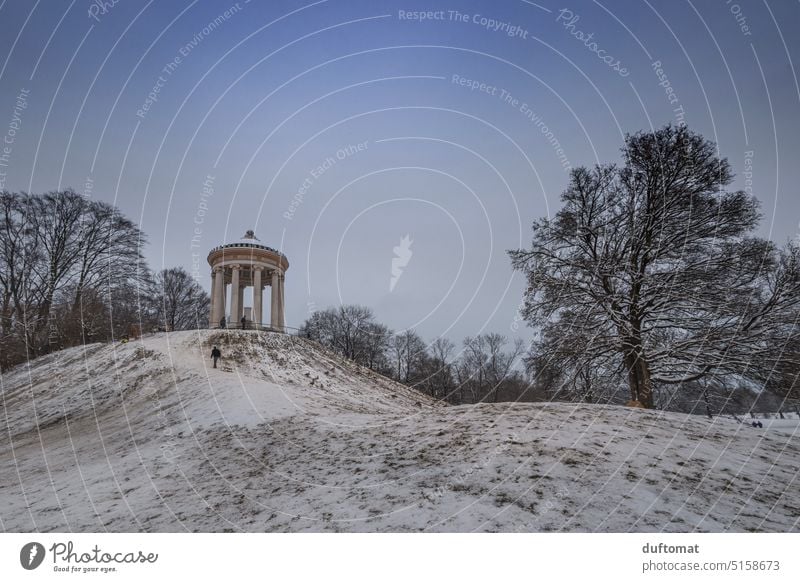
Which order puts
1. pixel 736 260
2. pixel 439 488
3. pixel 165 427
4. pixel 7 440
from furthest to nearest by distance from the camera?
pixel 7 440 < pixel 165 427 < pixel 736 260 < pixel 439 488

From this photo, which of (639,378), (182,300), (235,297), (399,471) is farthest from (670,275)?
(182,300)

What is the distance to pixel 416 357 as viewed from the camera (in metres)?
45.0

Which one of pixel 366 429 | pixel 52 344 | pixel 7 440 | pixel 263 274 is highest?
pixel 263 274

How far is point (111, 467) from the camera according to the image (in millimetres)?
8297

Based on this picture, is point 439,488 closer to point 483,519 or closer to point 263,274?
point 483,519

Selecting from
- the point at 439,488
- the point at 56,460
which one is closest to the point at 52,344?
the point at 56,460

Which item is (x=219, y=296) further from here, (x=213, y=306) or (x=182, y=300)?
(x=182, y=300)

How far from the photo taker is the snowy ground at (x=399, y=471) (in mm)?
4055

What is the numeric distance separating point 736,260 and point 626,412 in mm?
4970

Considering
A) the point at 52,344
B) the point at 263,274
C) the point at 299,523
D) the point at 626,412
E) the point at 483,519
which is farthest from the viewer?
the point at 263,274

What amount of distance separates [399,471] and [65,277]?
2969cm
